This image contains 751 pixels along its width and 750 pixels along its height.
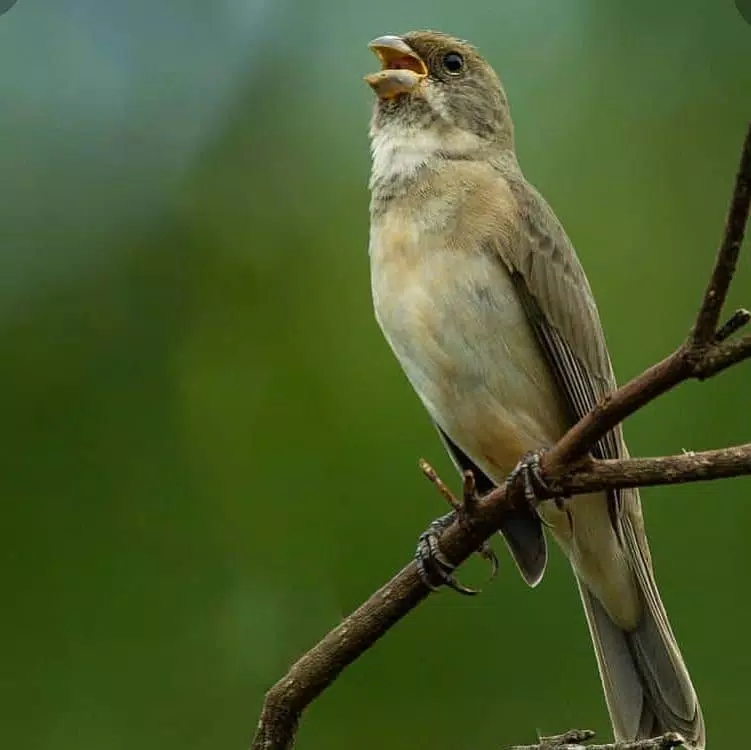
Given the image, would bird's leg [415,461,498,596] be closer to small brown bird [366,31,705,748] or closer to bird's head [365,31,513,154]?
small brown bird [366,31,705,748]

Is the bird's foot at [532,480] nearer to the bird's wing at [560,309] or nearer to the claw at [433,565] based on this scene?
the claw at [433,565]

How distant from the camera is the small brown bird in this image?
325 cm

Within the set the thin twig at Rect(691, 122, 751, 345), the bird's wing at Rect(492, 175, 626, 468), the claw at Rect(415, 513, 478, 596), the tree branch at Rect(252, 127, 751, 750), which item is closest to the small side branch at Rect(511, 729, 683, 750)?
the tree branch at Rect(252, 127, 751, 750)

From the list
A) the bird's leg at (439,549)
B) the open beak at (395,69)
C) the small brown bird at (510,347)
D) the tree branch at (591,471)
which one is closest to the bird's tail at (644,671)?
the small brown bird at (510,347)

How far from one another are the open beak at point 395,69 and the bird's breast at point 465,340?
427 mm

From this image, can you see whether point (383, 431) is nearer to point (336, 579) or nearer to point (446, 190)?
point (336, 579)

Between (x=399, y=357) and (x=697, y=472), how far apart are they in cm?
152

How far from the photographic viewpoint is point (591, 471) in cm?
212

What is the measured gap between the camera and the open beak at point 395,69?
143 inches

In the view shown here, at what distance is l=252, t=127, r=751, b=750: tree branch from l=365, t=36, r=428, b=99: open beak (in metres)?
1.50

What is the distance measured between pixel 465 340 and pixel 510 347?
0.40 ft

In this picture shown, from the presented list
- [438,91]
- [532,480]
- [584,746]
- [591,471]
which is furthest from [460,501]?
[438,91]

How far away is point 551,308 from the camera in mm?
3373

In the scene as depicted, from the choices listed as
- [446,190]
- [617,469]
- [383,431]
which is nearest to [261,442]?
[383,431]
